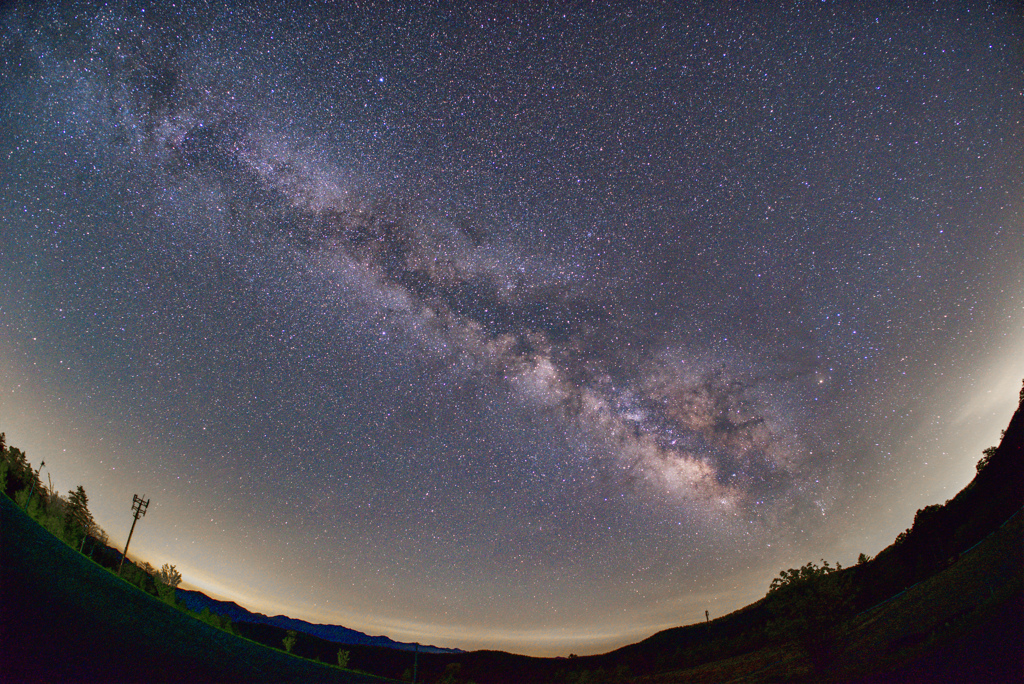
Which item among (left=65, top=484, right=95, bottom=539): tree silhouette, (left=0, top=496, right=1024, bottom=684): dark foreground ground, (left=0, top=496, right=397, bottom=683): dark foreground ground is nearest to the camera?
(left=0, top=496, right=397, bottom=683): dark foreground ground

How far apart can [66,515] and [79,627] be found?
141 feet

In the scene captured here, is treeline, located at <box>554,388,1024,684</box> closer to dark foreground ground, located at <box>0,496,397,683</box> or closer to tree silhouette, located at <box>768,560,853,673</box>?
tree silhouette, located at <box>768,560,853,673</box>

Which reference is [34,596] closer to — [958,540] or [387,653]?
[958,540]

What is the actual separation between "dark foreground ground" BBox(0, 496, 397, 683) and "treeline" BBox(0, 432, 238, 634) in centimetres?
1161

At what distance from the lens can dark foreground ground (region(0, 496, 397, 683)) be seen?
240 inches

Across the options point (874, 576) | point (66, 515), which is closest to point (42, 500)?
point (66, 515)

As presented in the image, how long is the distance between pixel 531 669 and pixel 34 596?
9489 centimetres

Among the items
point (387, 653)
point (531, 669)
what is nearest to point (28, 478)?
point (531, 669)

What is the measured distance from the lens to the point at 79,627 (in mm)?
7727

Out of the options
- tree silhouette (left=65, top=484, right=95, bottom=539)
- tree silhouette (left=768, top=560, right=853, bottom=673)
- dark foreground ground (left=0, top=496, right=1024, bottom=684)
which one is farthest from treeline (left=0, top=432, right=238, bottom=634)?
tree silhouette (left=768, top=560, right=853, bottom=673)

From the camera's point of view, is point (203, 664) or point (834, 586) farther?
point (834, 586)

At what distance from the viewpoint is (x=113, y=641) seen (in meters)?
8.53

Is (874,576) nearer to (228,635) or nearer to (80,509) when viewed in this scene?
(228,635)

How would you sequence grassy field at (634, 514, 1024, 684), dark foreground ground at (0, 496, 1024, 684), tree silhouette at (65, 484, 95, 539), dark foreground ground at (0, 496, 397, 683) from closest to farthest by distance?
dark foreground ground at (0, 496, 397, 683) → dark foreground ground at (0, 496, 1024, 684) → grassy field at (634, 514, 1024, 684) → tree silhouette at (65, 484, 95, 539)
